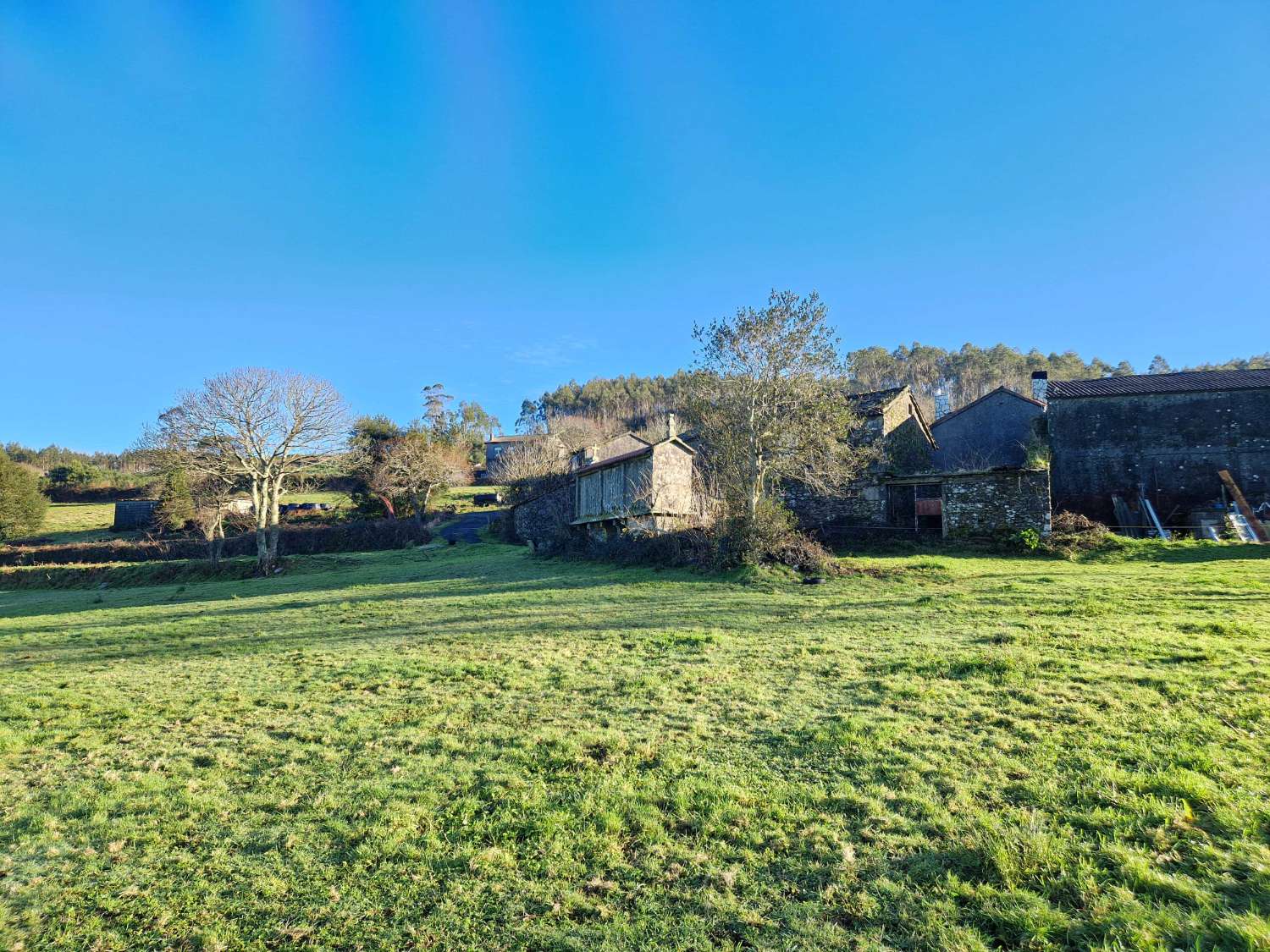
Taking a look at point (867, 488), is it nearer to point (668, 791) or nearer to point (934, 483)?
point (934, 483)

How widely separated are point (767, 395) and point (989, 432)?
1837 centimetres

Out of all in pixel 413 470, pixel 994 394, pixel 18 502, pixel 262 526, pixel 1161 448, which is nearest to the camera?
pixel 1161 448

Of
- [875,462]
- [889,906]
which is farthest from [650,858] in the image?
[875,462]

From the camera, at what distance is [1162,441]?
25578 millimetres

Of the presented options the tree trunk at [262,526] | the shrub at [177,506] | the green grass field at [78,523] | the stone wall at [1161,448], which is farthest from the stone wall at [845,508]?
the green grass field at [78,523]

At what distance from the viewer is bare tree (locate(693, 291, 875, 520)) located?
813 inches

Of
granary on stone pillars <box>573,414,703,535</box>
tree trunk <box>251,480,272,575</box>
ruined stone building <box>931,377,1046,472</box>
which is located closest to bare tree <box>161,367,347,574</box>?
tree trunk <box>251,480,272,575</box>

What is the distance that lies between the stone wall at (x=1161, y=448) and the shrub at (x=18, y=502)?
212 ft

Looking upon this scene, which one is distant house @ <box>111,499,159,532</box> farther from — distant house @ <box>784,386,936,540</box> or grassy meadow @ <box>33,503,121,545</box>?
distant house @ <box>784,386,936,540</box>

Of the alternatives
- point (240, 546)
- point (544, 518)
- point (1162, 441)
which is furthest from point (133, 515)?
point (1162, 441)

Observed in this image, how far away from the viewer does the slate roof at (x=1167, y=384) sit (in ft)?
83.3

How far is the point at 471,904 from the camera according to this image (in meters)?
3.60

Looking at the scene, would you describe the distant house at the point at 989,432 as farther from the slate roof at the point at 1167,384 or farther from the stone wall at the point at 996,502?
the stone wall at the point at 996,502

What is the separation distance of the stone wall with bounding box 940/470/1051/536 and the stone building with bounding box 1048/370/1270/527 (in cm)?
770
